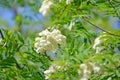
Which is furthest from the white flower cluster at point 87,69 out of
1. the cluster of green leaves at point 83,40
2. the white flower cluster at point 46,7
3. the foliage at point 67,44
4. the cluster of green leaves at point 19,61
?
the white flower cluster at point 46,7

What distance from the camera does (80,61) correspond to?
1832 mm

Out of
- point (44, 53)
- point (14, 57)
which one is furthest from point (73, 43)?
point (14, 57)

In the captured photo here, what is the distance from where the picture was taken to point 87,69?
171 centimetres

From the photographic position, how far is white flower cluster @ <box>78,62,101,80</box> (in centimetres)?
169

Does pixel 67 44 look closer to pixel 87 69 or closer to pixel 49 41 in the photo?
pixel 49 41

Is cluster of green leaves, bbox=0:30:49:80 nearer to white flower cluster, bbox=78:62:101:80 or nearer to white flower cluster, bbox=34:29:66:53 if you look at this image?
white flower cluster, bbox=34:29:66:53

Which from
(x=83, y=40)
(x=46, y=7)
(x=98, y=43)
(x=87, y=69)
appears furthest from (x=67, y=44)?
(x=87, y=69)

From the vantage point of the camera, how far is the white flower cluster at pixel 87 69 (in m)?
1.69

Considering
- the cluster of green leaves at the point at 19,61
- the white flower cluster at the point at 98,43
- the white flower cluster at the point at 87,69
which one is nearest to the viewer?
the white flower cluster at the point at 87,69

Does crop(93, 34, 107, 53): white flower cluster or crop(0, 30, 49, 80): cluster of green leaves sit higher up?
crop(93, 34, 107, 53): white flower cluster

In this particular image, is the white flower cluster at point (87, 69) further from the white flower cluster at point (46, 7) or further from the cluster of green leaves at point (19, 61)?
the white flower cluster at point (46, 7)

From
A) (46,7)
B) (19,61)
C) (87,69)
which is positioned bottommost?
(19,61)

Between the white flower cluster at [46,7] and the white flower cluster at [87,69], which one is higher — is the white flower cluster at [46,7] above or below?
above

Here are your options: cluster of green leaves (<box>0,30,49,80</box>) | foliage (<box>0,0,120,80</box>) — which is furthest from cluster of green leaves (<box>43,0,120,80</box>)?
cluster of green leaves (<box>0,30,49,80</box>)
